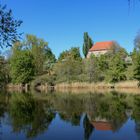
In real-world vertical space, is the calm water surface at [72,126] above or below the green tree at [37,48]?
below

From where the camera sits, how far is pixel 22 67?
282 ft

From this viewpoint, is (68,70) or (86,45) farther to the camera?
(86,45)

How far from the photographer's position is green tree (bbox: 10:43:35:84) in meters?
84.8

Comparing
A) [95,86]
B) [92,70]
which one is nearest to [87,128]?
[95,86]

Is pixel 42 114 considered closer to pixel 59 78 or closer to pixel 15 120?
pixel 15 120

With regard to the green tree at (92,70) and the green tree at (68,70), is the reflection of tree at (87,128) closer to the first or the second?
the green tree at (92,70)

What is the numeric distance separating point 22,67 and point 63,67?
12.2 m

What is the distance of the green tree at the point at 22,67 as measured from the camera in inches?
3339

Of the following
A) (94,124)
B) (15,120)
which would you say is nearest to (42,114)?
(15,120)

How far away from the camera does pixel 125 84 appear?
2790 inches

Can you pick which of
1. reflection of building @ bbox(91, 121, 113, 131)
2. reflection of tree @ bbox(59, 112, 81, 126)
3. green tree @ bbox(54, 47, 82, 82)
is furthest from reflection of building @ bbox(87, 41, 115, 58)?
reflection of building @ bbox(91, 121, 113, 131)

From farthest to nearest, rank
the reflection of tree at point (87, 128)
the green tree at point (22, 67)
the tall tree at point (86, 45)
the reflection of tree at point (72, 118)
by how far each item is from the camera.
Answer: the tall tree at point (86, 45)
the green tree at point (22, 67)
the reflection of tree at point (72, 118)
the reflection of tree at point (87, 128)

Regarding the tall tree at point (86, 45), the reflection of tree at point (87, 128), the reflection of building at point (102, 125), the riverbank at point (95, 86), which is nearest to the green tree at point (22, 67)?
the riverbank at point (95, 86)

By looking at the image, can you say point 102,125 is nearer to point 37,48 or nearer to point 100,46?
point 37,48
